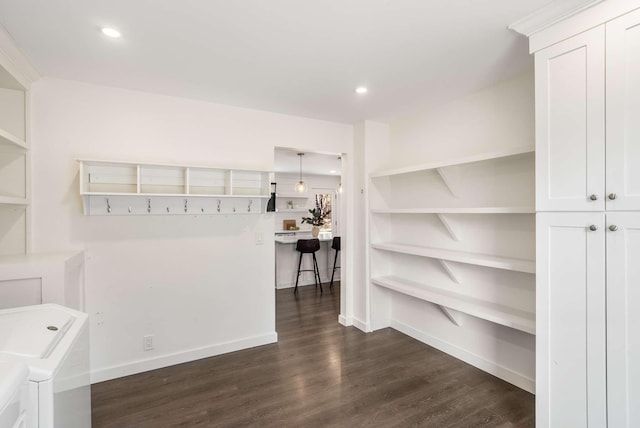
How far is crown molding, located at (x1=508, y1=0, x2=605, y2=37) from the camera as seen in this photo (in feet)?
5.11

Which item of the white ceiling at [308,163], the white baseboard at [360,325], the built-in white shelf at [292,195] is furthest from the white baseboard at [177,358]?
the built-in white shelf at [292,195]

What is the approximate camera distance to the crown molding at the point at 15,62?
1.84 metres

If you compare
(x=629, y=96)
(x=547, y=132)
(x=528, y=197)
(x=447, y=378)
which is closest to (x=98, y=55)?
(x=547, y=132)

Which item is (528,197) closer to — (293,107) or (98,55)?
(293,107)

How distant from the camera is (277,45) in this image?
1954 mm

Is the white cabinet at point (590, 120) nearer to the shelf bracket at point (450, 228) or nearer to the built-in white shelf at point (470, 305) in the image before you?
the built-in white shelf at point (470, 305)

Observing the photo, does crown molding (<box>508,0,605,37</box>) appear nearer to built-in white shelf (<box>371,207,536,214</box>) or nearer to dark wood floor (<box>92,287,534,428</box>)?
built-in white shelf (<box>371,207,536,214</box>)

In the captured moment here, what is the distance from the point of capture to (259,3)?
1.57m

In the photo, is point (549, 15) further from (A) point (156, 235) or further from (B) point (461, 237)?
(A) point (156, 235)

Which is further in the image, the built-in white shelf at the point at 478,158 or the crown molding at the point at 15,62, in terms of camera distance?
the built-in white shelf at the point at 478,158

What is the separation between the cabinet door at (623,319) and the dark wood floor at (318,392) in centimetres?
70

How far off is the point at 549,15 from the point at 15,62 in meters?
3.20

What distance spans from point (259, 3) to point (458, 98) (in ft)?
6.77

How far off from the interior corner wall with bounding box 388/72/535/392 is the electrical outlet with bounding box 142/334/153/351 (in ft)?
8.27
